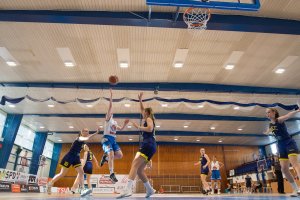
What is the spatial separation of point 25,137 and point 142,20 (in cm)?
2030

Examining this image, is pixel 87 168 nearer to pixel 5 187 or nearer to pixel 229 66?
pixel 5 187

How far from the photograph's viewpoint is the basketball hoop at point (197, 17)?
24.9 ft

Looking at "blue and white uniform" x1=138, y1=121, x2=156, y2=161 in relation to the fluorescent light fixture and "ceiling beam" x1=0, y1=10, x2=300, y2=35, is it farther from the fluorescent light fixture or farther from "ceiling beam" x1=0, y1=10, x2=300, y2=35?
the fluorescent light fixture

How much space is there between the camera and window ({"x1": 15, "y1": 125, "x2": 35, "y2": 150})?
23.1m

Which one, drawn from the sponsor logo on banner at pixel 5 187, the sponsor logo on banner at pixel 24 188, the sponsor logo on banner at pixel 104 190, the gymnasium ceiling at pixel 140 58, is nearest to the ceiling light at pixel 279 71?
the gymnasium ceiling at pixel 140 58

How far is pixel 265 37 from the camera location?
35.0ft

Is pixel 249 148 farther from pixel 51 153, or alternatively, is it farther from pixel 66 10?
pixel 66 10

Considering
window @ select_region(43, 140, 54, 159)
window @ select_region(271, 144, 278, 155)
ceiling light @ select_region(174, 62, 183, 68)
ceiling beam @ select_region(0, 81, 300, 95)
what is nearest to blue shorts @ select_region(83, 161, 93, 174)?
ceiling beam @ select_region(0, 81, 300, 95)

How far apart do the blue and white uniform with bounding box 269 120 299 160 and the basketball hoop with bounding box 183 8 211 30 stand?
3.77m

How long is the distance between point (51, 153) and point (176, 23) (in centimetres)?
2661

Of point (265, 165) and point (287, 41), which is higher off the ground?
point (287, 41)

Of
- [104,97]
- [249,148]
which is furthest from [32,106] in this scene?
[249,148]

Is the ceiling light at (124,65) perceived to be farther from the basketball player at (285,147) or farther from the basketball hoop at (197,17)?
the basketball player at (285,147)

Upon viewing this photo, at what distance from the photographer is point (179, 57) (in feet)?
39.5
